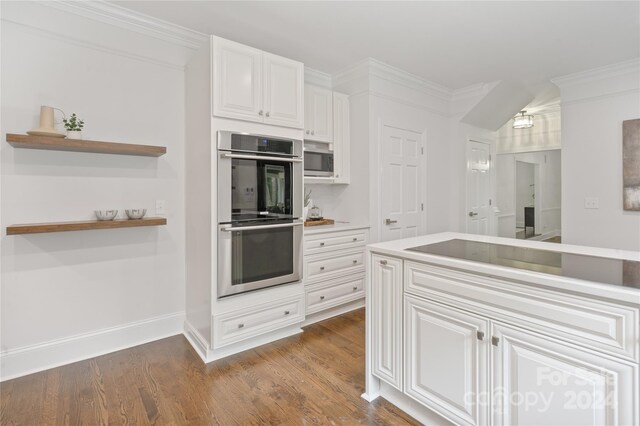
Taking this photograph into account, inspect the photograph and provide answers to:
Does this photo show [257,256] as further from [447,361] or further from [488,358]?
[488,358]

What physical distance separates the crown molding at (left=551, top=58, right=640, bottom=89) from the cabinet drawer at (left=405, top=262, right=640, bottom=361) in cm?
385

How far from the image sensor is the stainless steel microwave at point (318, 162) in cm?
329

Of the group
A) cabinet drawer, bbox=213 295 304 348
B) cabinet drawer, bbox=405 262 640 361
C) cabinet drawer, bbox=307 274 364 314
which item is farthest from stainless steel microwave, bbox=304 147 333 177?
cabinet drawer, bbox=405 262 640 361

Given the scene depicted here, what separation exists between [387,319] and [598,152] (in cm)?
370

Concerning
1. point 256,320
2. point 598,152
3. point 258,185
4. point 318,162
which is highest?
point 598,152

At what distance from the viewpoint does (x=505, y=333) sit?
130 centimetres

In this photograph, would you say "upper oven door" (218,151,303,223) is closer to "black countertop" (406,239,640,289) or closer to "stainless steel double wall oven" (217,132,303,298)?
"stainless steel double wall oven" (217,132,303,298)

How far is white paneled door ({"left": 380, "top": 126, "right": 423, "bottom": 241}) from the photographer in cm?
366

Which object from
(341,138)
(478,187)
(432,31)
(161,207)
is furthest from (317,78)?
(478,187)

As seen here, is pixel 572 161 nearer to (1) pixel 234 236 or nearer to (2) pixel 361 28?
(2) pixel 361 28

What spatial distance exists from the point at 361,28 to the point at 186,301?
2872 millimetres

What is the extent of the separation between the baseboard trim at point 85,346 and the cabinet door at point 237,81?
1.84 meters

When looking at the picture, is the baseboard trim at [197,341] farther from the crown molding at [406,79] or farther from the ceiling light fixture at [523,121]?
the ceiling light fixture at [523,121]

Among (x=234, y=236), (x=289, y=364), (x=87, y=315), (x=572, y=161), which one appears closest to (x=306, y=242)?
(x=234, y=236)
